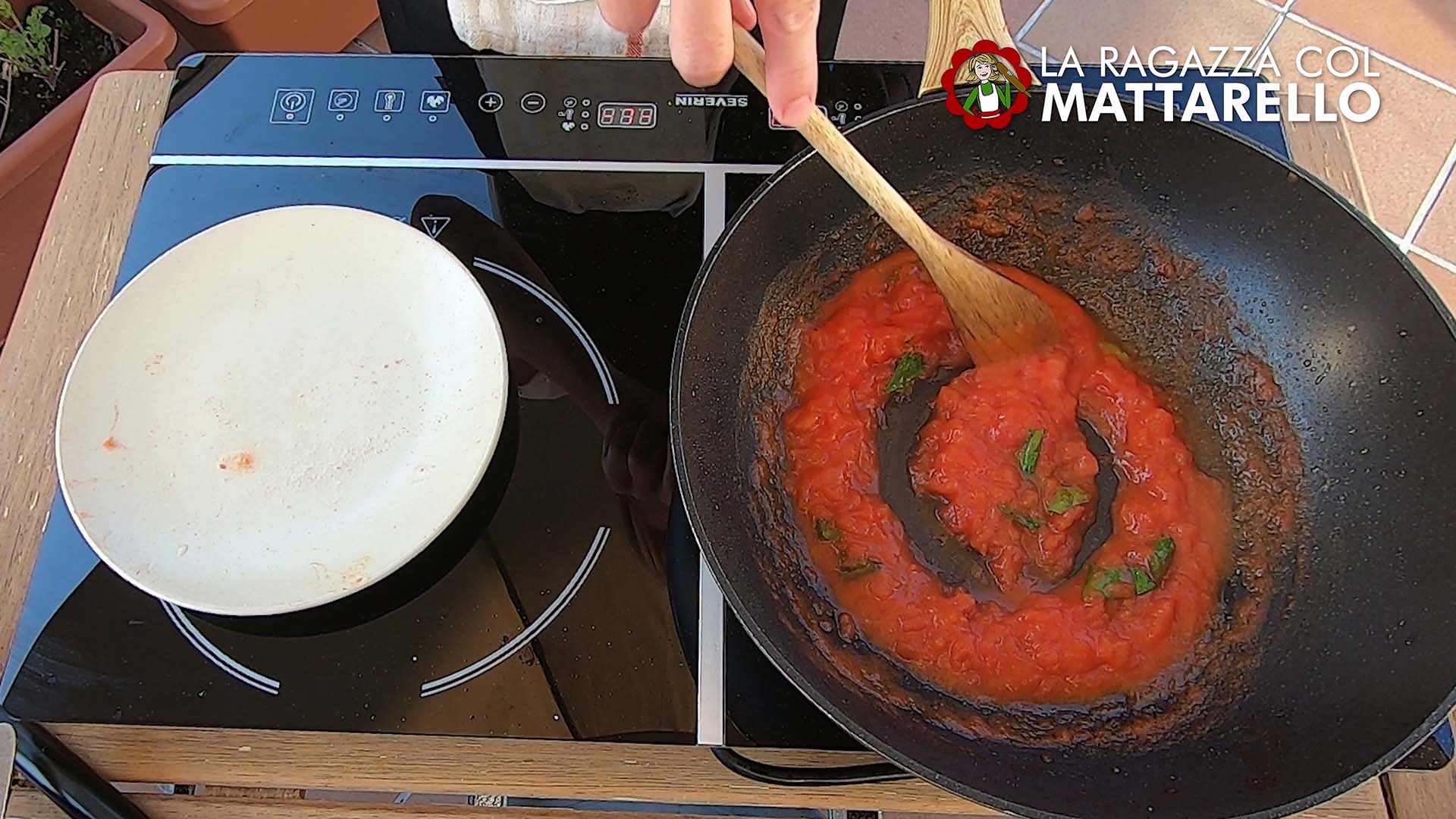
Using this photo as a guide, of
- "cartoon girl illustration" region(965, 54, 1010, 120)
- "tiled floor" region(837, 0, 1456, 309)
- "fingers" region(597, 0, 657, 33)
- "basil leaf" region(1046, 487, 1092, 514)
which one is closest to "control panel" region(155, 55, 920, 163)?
"cartoon girl illustration" region(965, 54, 1010, 120)

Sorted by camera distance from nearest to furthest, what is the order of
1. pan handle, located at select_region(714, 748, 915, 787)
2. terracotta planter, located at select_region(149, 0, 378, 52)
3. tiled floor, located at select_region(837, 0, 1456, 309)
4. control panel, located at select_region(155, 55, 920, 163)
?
pan handle, located at select_region(714, 748, 915, 787)
control panel, located at select_region(155, 55, 920, 163)
terracotta planter, located at select_region(149, 0, 378, 52)
tiled floor, located at select_region(837, 0, 1456, 309)

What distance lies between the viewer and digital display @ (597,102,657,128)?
0.93 metres

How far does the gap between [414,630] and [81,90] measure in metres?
0.96

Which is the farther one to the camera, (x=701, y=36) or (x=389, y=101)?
(x=389, y=101)

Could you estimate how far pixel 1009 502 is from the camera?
839 mm

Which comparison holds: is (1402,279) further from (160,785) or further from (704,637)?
(160,785)

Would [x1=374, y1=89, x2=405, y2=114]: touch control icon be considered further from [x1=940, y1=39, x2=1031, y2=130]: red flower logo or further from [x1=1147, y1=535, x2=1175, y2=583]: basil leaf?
[x1=1147, y1=535, x2=1175, y2=583]: basil leaf

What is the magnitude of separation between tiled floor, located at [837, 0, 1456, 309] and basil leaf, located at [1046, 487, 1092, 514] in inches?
42.0

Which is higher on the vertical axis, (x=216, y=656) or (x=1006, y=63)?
(x=1006, y=63)

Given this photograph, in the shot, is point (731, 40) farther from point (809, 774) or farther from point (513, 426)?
point (809, 774)

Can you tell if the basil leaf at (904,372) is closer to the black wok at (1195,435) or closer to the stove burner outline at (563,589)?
the black wok at (1195,435)

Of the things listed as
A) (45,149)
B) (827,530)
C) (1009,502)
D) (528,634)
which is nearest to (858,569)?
(827,530)

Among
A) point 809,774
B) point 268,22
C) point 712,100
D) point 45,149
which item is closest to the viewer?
point 809,774

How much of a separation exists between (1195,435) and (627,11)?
0.58m
